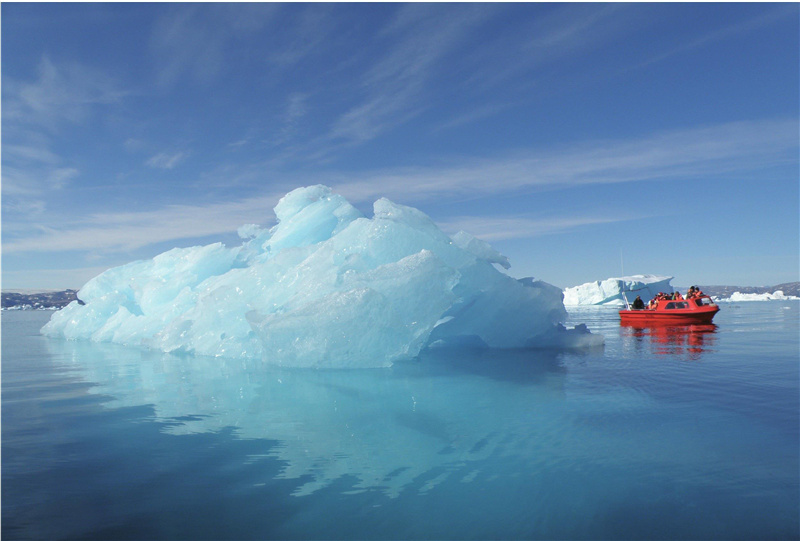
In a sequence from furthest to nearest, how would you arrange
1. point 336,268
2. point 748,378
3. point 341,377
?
point 336,268 → point 341,377 → point 748,378

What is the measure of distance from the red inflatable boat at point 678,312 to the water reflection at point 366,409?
1480cm

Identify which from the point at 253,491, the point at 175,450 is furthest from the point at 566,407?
the point at 175,450

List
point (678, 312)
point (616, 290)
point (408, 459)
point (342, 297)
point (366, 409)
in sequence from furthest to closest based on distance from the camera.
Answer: point (616, 290) → point (678, 312) → point (342, 297) → point (366, 409) → point (408, 459)

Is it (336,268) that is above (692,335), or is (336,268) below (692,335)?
above

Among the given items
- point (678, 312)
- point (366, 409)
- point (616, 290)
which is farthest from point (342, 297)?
point (616, 290)

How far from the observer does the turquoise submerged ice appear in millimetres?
9914

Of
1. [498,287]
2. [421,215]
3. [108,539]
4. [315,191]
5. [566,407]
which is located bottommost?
[108,539]

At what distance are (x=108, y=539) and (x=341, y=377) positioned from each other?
6365 mm

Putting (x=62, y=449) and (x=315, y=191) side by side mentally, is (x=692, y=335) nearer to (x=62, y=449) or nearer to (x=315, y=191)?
(x=315, y=191)

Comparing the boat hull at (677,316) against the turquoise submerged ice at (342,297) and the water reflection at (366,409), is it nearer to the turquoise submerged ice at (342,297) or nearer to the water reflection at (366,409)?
the turquoise submerged ice at (342,297)

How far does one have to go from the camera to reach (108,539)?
296cm

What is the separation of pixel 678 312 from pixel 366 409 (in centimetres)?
2126

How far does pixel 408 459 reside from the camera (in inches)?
170

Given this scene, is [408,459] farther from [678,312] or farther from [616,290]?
[616,290]
